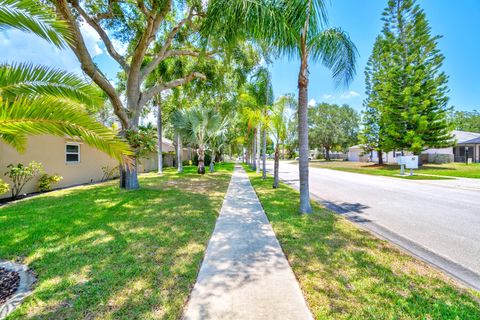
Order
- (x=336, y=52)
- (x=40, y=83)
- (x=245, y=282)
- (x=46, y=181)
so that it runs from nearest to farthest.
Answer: (x=245, y=282), (x=40, y=83), (x=336, y=52), (x=46, y=181)

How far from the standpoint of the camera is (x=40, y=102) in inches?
101

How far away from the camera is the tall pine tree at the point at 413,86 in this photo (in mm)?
22328

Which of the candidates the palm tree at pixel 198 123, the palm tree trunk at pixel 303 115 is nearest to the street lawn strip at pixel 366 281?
the palm tree trunk at pixel 303 115

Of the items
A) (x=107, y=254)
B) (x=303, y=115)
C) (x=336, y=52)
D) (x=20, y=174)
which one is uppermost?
(x=336, y=52)

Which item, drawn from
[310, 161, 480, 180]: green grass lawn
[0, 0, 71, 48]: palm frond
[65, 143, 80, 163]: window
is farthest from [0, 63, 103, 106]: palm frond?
[310, 161, 480, 180]: green grass lawn

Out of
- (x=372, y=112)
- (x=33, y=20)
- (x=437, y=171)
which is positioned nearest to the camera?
(x=33, y=20)

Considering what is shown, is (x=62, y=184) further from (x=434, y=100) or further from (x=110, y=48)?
(x=434, y=100)

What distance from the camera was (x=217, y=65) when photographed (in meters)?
13.7

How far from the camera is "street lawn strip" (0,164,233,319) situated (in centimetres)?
254

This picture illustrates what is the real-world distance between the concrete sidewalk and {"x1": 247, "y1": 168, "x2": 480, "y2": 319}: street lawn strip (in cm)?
20

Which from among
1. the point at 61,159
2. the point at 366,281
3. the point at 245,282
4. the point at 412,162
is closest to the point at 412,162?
the point at 412,162

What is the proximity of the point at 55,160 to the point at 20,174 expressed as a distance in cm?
245

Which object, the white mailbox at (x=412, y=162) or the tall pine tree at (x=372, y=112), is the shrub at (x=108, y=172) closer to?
the white mailbox at (x=412, y=162)

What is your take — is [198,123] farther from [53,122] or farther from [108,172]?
[53,122]
